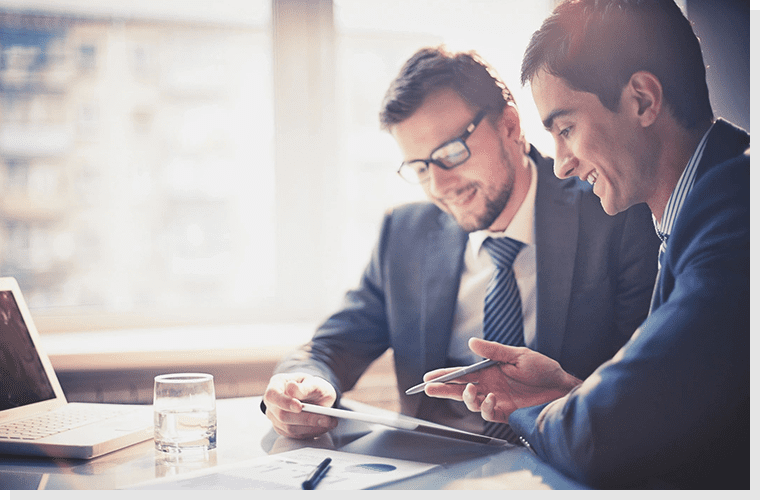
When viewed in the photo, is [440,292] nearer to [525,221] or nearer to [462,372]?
[525,221]

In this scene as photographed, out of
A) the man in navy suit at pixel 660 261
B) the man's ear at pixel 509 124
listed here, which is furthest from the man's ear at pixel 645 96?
the man's ear at pixel 509 124

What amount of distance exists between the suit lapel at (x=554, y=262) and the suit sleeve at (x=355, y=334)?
1.48 feet

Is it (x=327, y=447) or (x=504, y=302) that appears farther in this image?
(x=504, y=302)

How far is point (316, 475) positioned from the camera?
732 millimetres

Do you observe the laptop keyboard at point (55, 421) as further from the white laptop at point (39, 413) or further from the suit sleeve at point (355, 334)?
the suit sleeve at point (355, 334)

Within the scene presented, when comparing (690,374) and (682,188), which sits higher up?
(682,188)

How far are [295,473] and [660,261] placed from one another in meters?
0.53

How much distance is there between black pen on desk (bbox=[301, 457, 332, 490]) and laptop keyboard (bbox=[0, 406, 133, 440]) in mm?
444

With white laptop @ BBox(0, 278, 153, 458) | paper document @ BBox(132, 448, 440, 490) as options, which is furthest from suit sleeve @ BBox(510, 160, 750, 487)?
white laptop @ BBox(0, 278, 153, 458)

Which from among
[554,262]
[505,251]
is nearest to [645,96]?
[554,262]

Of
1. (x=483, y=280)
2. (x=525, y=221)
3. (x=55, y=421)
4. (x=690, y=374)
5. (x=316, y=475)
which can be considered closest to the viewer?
(x=690, y=374)

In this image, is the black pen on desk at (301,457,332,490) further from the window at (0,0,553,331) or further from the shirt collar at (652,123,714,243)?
the window at (0,0,553,331)

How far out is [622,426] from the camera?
64cm

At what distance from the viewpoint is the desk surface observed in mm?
740
